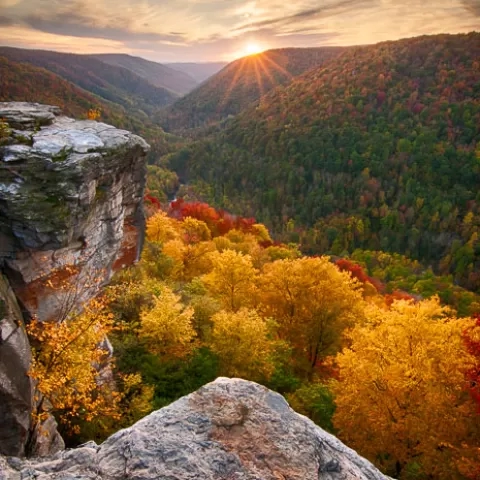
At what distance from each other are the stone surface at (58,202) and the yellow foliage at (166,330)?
5.25 metres

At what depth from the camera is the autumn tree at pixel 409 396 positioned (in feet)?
67.2

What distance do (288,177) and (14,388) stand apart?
17218 cm

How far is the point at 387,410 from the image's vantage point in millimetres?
21734

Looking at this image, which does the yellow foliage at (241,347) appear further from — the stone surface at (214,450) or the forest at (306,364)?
the stone surface at (214,450)

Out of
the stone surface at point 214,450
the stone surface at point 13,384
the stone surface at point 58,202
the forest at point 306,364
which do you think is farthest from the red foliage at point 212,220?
the stone surface at point 214,450

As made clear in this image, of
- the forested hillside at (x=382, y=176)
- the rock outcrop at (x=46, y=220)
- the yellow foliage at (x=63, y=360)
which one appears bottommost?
the forested hillside at (x=382, y=176)

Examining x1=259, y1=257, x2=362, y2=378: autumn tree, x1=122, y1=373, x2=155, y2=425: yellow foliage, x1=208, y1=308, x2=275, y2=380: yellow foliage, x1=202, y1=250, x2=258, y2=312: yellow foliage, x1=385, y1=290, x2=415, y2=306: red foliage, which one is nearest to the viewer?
x1=122, y1=373, x2=155, y2=425: yellow foliage

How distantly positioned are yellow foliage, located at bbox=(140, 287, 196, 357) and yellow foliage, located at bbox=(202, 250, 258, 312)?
1092cm

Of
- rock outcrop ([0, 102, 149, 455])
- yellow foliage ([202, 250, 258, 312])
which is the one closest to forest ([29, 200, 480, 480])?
rock outcrop ([0, 102, 149, 455])

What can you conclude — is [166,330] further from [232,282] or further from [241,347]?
[232,282]

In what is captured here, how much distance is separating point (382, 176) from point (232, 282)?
149975 millimetres

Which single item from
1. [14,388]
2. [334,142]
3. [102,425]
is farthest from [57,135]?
[334,142]

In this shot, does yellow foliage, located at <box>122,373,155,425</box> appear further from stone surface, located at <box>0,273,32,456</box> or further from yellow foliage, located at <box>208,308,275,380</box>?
stone surface, located at <box>0,273,32,456</box>

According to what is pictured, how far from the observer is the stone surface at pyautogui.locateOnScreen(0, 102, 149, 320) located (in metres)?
14.6
